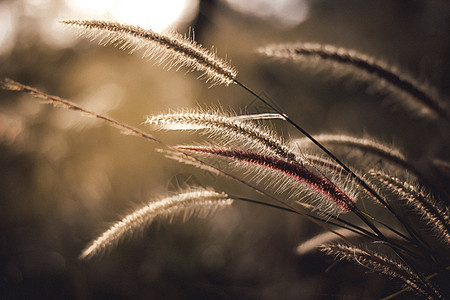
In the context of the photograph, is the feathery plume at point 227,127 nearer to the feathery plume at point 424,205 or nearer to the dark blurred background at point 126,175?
the feathery plume at point 424,205

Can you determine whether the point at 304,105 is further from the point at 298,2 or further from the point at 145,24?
the point at 145,24

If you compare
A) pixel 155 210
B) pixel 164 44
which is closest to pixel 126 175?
pixel 155 210

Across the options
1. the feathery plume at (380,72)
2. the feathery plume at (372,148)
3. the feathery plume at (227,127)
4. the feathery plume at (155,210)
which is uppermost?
the feathery plume at (380,72)

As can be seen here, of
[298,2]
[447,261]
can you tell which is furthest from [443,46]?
[447,261]

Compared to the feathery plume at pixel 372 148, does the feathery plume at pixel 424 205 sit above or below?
below

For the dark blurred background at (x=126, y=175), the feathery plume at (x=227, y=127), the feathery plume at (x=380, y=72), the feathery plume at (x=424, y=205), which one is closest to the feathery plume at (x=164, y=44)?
the feathery plume at (x=227, y=127)

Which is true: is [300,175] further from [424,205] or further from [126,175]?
[126,175]
